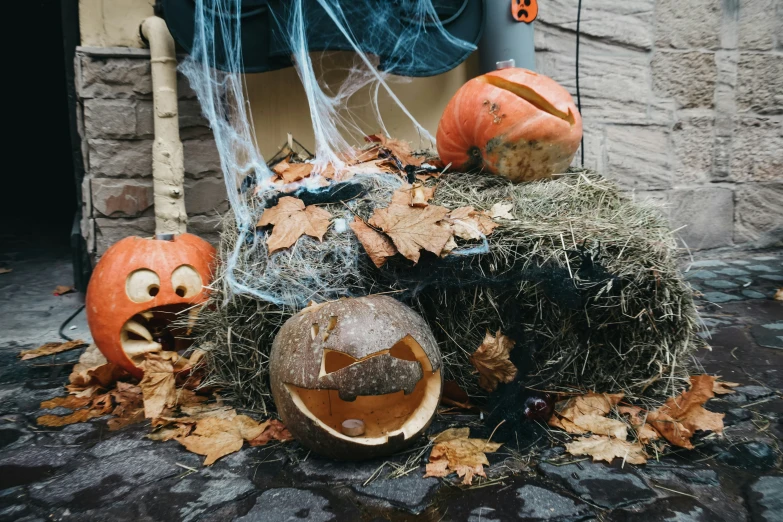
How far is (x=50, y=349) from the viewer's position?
3008mm

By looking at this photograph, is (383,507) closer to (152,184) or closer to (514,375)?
(514,375)

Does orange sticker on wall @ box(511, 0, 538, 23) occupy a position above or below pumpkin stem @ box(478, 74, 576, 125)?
above

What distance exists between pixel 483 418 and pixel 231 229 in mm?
1411

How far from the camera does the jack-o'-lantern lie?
181cm

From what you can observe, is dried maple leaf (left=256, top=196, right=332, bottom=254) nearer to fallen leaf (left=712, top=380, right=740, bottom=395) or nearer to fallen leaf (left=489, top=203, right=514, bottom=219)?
fallen leaf (left=489, top=203, right=514, bottom=219)

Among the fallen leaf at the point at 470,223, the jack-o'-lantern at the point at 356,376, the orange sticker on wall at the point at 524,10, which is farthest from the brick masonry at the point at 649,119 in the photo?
the jack-o'-lantern at the point at 356,376

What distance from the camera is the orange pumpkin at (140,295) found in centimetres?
248

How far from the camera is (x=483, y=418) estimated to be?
2.14m

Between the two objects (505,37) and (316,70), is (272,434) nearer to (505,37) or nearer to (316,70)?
(316,70)

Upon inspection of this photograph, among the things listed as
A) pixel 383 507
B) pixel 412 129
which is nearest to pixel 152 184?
pixel 412 129

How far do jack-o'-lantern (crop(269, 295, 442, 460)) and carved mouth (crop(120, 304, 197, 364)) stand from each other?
804 mm

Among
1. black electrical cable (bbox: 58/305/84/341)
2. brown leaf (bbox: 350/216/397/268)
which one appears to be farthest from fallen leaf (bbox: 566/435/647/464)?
black electrical cable (bbox: 58/305/84/341)

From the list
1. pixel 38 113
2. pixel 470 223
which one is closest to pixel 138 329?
pixel 470 223

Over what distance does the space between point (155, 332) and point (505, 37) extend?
2.64 m
